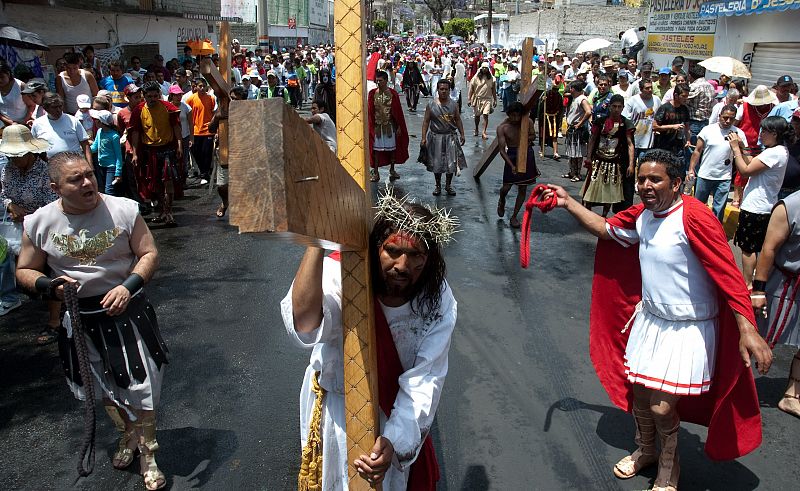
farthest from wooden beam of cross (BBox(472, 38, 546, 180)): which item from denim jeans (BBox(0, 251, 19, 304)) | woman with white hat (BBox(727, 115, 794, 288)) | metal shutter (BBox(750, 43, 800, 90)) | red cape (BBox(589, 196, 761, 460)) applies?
metal shutter (BBox(750, 43, 800, 90))

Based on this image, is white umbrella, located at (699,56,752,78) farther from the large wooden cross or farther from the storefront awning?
the large wooden cross

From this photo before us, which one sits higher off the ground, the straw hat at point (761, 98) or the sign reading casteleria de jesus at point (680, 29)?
the sign reading casteleria de jesus at point (680, 29)

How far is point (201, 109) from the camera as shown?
10.5m

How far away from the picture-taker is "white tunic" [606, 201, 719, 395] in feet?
10.6

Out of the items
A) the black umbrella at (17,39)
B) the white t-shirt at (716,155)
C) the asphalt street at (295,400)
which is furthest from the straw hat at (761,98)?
the black umbrella at (17,39)

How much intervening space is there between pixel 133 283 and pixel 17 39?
420 inches

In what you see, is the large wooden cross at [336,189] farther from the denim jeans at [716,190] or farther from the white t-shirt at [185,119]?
the white t-shirt at [185,119]

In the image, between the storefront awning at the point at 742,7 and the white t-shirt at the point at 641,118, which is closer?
the white t-shirt at the point at 641,118

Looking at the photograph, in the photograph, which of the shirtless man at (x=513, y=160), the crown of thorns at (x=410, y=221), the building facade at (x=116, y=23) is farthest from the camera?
the building facade at (x=116, y=23)

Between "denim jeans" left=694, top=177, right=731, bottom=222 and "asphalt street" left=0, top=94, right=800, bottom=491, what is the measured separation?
214 cm

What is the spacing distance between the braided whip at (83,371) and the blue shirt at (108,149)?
5509 millimetres

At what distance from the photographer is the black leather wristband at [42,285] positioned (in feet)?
10.4

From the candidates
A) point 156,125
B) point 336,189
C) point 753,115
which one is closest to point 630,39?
point 753,115

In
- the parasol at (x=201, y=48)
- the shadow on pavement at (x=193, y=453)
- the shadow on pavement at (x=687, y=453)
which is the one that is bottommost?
the shadow on pavement at (x=193, y=453)
